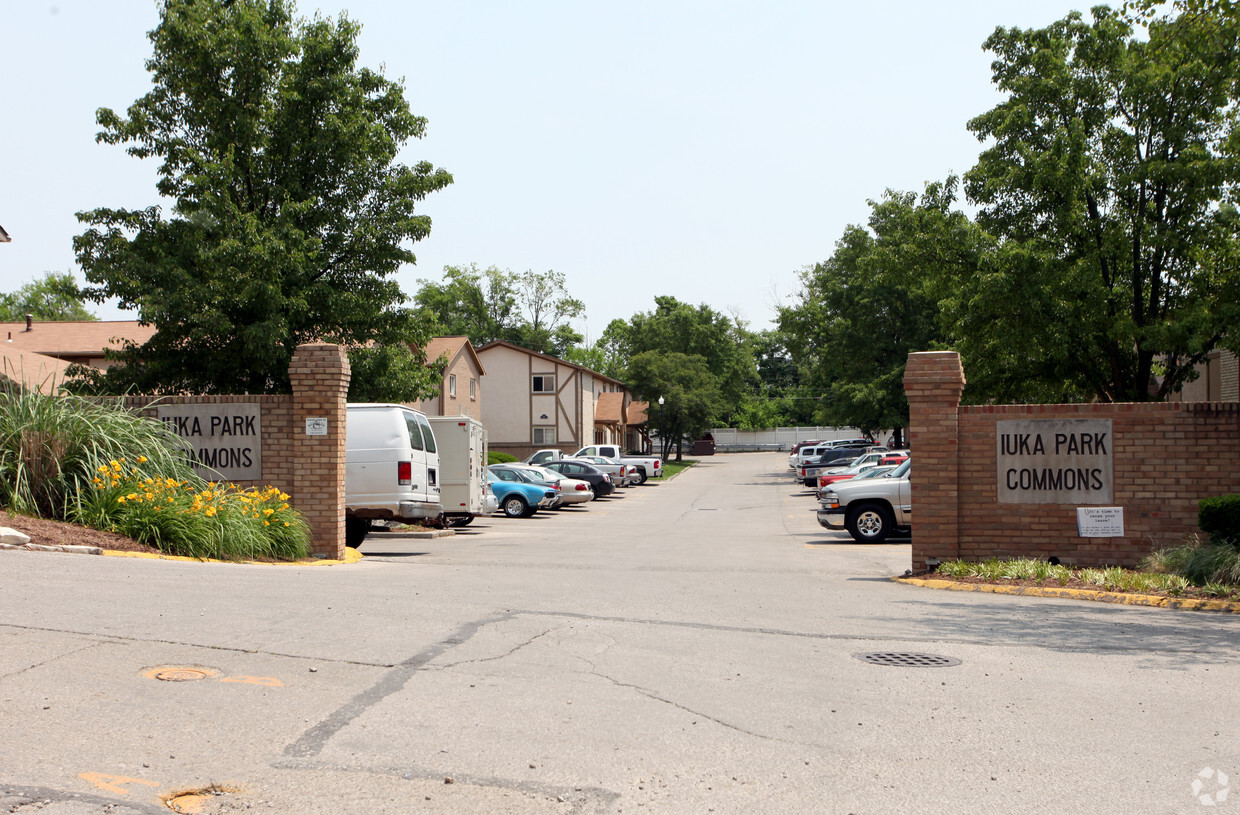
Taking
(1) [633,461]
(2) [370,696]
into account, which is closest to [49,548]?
(2) [370,696]

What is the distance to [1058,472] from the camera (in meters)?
13.4

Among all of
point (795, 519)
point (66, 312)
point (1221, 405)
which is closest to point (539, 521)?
point (795, 519)

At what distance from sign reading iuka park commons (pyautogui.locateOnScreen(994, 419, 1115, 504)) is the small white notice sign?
4.9 inches

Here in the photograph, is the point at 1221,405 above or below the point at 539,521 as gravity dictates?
above

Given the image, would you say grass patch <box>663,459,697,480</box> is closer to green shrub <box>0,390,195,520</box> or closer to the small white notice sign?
the small white notice sign

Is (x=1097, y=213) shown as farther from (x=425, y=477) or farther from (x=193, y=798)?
(x=193, y=798)

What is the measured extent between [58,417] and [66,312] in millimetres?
87020

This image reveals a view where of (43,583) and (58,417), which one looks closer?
(43,583)

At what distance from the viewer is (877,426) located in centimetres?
4941

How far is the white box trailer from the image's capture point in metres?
21.1

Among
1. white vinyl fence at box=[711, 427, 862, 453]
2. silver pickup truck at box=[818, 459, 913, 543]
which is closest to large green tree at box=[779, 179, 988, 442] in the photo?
silver pickup truck at box=[818, 459, 913, 543]

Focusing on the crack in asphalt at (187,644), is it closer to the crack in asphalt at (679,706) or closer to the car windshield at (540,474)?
the crack in asphalt at (679,706)

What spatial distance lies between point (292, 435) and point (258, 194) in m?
8.75

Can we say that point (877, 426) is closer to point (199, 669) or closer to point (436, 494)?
point (436, 494)
